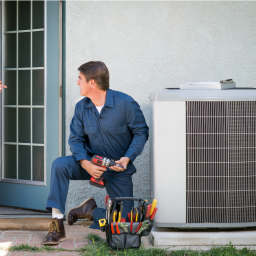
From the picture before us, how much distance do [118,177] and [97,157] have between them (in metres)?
0.33

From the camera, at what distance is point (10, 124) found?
3.95 meters

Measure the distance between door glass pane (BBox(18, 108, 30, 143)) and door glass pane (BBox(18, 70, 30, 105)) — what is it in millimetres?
97

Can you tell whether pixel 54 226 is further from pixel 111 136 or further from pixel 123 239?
pixel 111 136

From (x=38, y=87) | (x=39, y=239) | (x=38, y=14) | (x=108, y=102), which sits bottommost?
(x=39, y=239)

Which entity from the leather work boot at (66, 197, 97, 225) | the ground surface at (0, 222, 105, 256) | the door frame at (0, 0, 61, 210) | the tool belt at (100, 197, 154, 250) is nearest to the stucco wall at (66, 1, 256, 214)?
the door frame at (0, 0, 61, 210)

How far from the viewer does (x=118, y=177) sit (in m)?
2.97

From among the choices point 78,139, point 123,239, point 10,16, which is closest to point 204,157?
point 123,239

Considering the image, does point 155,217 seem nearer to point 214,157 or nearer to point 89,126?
point 214,157

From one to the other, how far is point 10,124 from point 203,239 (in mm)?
2426

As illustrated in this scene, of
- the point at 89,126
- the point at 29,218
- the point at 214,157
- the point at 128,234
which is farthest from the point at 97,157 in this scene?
the point at 29,218

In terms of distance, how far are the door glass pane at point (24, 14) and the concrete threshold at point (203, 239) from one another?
2586 mm

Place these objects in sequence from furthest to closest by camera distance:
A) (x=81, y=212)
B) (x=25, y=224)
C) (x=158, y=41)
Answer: (x=158, y=41) → (x=25, y=224) → (x=81, y=212)

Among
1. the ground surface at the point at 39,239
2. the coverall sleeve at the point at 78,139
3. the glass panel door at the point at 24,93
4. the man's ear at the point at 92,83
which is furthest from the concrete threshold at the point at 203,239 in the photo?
the glass panel door at the point at 24,93

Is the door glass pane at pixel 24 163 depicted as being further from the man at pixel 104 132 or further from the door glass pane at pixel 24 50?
the man at pixel 104 132
